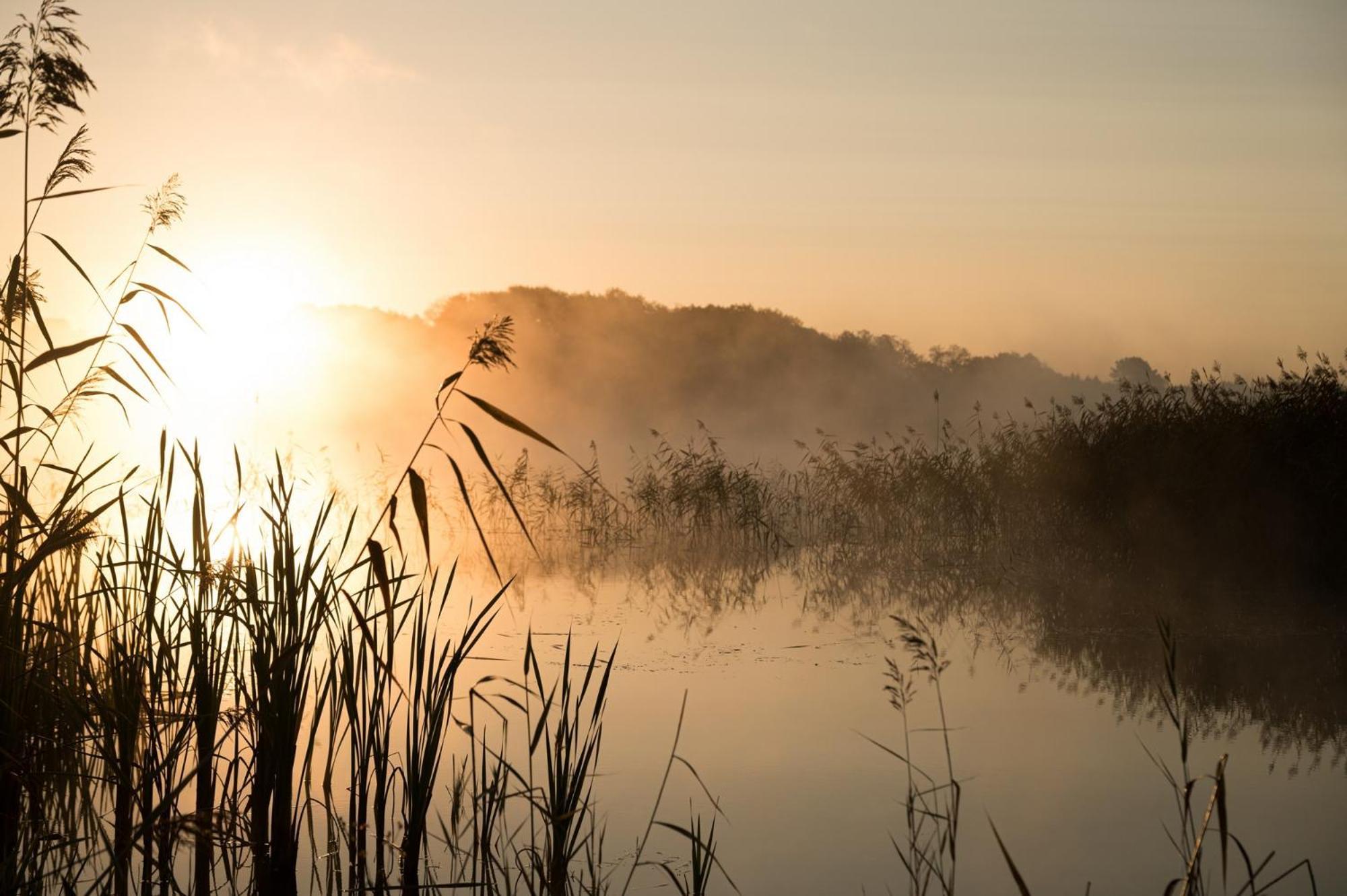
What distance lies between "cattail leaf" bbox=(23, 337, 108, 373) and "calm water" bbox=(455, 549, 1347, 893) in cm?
199

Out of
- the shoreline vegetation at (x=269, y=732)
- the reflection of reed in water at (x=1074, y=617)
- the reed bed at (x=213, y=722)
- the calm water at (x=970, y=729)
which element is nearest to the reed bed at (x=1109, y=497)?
the reflection of reed in water at (x=1074, y=617)

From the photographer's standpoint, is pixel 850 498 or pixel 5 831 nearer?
pixel 5 831

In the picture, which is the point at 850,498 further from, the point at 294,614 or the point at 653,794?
the point at 294,614

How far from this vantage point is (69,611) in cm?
318

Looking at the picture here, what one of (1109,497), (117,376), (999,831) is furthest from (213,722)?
(1109,497)

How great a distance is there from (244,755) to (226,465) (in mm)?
9242

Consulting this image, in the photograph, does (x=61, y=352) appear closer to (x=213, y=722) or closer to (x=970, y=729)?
(x=213, y=722)

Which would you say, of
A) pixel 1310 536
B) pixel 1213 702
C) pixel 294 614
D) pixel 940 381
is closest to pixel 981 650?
pixel 1213 702

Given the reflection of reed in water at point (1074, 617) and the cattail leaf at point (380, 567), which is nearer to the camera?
the cattail leaf at point (380, 567)

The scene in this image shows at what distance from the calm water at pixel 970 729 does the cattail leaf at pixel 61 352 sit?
78.3 inches

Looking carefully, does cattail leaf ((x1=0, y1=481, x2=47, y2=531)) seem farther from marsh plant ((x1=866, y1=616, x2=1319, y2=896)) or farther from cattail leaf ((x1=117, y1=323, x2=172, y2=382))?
marsh plant ((x1=866, y1=616, x2=1319, y2=896))

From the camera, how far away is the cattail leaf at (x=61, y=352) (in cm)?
266

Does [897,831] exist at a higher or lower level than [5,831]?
lower

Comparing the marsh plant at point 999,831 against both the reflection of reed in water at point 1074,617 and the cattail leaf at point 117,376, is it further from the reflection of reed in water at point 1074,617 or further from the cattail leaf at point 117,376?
the cattail leaf at point 117,376
